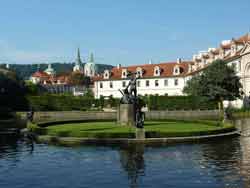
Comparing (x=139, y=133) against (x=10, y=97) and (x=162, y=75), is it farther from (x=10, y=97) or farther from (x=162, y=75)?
(x=162, y=75)

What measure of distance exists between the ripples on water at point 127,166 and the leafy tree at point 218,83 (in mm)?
40238

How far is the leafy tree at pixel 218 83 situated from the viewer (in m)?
69.6

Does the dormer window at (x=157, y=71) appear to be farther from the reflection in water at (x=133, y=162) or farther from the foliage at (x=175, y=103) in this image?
the reflection in water at (x=133, y=162)

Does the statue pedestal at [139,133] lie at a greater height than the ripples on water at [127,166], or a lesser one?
greater

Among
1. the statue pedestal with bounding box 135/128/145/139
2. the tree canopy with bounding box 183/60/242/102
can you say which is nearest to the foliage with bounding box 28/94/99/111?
the tree canopy with bounding box 183/60/242/102

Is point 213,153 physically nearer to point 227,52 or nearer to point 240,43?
point 240,43

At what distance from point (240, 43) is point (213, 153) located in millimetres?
63488

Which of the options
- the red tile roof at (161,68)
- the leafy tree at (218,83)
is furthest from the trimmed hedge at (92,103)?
the red tile roof at (161,68)

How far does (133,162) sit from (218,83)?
165 ft

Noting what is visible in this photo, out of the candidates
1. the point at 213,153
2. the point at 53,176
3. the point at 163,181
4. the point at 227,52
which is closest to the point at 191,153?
the point at 213,153

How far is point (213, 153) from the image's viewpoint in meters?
25.8

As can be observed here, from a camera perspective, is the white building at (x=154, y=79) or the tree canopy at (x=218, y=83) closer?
the tree canopy at (x=218, y=83)

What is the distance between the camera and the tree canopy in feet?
228

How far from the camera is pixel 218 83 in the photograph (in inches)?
2761
